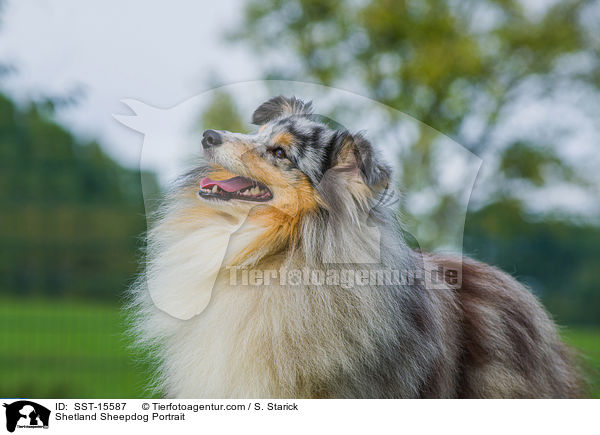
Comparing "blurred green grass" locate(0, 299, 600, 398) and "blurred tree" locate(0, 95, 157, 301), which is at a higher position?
"blurred tree" locate(0, 95, 157, 301)

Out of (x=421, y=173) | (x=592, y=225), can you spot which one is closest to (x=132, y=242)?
(x=421, y=173)

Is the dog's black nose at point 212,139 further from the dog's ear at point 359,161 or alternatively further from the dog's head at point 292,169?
the dog's ear at point 359,161

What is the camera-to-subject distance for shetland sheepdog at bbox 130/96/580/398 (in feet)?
6.37

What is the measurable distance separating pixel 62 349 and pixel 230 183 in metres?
2.67

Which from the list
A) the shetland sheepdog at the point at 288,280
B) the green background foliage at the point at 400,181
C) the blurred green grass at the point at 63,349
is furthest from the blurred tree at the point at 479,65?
the shetland sheepdog at the point at 288,280

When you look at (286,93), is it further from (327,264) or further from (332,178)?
(327,264)
